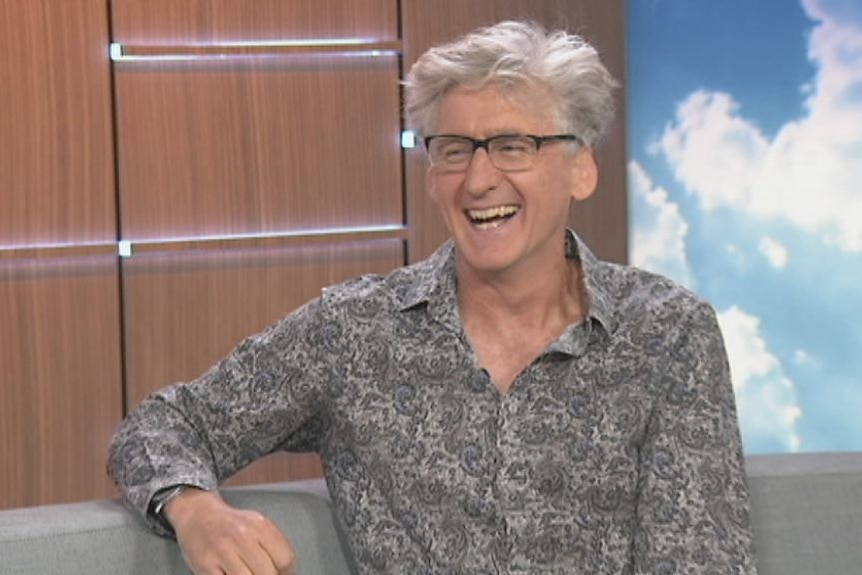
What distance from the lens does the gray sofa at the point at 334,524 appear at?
192cm

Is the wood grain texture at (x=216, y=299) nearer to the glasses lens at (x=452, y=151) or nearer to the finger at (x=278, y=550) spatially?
the glasses lens at (x=452, y=151)

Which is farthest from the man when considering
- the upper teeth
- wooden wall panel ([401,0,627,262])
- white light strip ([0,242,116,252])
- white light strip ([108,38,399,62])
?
wooden wall panel ([401,0,627,262])

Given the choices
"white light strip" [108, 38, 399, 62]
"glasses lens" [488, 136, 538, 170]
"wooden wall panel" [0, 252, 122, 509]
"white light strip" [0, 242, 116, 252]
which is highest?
"white light strip" [108, 38, 399, 62]

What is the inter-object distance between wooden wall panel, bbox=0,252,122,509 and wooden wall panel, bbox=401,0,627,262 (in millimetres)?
807

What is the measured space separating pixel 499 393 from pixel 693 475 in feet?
0.82

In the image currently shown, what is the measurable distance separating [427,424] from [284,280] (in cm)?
205

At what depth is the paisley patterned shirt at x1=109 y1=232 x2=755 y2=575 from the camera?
75.5 inches

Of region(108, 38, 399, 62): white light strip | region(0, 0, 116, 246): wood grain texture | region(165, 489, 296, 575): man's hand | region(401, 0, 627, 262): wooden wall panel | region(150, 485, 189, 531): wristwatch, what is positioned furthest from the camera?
region(401, 0, 627, 262): wooden wall panel

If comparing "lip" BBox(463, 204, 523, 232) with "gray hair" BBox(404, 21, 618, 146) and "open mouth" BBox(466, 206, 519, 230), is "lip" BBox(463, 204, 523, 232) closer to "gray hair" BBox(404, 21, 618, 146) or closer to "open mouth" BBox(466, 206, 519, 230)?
"open mouth" BBox(466, 206, 519, 230)

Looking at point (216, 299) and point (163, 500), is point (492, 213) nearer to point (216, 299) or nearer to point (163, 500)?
point (163, 500)

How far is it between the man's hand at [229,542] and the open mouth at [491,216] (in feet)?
1.52

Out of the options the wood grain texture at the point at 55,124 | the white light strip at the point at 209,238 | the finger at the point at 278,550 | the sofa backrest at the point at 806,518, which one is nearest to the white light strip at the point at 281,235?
the white light strip at the point at 209,238

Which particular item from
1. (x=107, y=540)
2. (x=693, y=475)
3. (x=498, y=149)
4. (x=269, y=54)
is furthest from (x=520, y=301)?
(x=269, y=54)

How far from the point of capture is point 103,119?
372 centimetres
